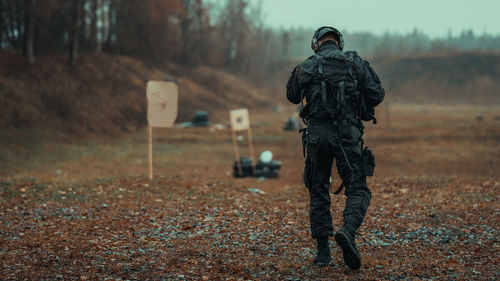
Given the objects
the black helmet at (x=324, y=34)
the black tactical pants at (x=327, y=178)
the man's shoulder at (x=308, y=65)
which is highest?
the black helmet at (x=324, y=34)

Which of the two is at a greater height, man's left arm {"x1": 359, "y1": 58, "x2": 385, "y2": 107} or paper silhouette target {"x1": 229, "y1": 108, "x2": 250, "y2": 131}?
man's left arm {"x1": 359, "y1": 58, "x2": 385, "y2": 107}

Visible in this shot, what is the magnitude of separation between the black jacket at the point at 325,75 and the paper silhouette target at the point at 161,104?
695 cm

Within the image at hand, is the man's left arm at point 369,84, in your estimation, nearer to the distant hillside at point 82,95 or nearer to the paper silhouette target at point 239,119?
the paper silhouette target at point 239,119

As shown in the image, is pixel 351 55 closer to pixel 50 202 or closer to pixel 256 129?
pixel 50 202

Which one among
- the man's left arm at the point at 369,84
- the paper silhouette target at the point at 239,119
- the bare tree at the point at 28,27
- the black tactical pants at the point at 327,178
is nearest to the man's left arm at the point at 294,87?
the black tactical pants at the point at 327,178

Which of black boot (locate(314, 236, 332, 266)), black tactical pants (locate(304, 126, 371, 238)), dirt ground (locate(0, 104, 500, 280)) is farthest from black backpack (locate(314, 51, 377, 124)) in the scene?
dirt ground (locate(0, 104, 500, 280))

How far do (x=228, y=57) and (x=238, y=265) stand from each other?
6446 cm

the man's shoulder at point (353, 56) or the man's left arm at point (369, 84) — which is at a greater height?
the man's shoulder at point (353, 56)

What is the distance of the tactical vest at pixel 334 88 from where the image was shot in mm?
4875

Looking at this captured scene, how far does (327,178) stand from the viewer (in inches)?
197

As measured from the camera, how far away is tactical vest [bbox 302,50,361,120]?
16.0ft

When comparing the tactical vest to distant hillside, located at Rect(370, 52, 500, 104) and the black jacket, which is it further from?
distant hillside, located at Rect(370, 52, 500, 104)

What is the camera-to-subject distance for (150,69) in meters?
41.9

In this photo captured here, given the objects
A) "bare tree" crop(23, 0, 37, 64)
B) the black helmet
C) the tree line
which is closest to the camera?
the black helmet
